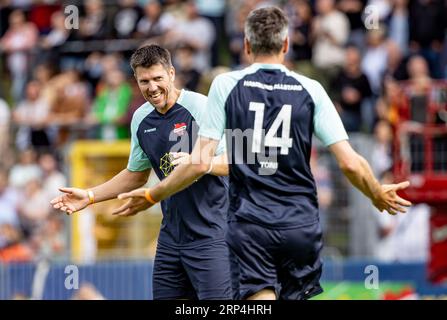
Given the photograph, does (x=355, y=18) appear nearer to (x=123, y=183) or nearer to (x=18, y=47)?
(x=18, y=47)

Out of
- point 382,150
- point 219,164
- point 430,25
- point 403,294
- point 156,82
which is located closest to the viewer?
point 219,164

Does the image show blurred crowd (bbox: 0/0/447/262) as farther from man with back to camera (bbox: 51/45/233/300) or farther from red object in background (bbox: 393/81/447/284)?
man with back to camera (bbox: 51/45/233/300)

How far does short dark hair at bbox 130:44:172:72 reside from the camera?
8.87m

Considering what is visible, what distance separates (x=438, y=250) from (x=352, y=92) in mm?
3258

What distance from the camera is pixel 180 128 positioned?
9.08 m

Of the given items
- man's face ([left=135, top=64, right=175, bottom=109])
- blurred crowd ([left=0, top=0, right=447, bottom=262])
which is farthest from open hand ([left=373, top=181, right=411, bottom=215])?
blurred crowd ([left=0, top=0, right=447, bottom=262])

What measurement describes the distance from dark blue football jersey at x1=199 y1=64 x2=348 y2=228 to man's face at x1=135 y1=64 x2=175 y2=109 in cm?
119

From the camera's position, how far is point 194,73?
1784cm

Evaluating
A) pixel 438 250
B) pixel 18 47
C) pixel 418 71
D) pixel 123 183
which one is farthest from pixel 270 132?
pixel 18 47

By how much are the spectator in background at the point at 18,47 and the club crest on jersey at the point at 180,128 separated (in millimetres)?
12160

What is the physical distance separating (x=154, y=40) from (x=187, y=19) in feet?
2.11
